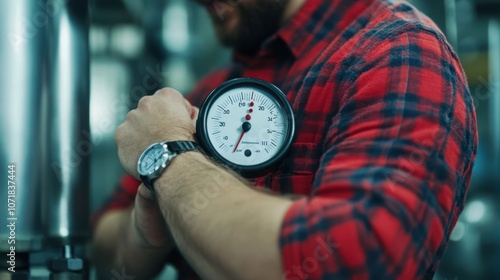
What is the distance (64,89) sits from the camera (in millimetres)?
867

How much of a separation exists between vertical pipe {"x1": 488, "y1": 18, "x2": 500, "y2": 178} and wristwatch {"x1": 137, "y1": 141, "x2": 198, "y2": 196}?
1.50 m

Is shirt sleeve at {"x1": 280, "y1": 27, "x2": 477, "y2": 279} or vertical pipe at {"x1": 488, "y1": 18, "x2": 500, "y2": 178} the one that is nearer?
shirt sleeve at {"x1": 280, "y1": 27, "x2": 477, "y2": 279}

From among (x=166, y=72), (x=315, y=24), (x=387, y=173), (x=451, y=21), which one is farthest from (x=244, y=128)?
(x=451, y=21)

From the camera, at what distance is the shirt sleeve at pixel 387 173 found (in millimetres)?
675

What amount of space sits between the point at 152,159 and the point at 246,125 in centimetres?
13

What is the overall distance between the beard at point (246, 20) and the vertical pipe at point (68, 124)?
30 centimetres

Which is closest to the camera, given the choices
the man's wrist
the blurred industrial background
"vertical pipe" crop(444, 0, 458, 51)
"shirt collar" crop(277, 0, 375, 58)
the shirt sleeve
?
the shirt sleeve

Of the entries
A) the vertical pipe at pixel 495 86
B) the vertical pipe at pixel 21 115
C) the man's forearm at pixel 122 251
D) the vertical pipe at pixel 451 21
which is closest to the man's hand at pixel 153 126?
the vertical pipe at pixel 21 115

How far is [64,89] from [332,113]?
1.20ft

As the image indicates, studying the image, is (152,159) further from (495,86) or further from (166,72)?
(495,86)

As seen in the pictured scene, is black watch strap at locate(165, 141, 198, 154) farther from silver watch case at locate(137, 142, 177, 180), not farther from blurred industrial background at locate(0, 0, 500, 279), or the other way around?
blurred industrial background at locate(0, 0, 500, 279)

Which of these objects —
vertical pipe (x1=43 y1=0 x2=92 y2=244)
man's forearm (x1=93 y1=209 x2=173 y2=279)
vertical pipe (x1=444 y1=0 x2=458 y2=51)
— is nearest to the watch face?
vertical pipe (x1=43 y1=0 x2=92 y2=244)

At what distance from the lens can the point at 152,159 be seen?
810mm

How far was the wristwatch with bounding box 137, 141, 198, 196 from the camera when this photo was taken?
0.80m
